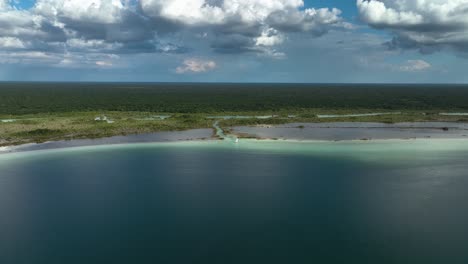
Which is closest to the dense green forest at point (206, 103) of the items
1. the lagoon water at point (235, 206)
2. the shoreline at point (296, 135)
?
the shoreline at point (296, 135)

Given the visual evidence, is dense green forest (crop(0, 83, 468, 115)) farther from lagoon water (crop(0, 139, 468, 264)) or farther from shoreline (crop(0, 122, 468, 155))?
lagoon water (crop(0, 139, 468, 264))

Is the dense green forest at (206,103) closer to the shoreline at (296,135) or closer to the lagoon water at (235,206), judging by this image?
the shoreline at (296,135)

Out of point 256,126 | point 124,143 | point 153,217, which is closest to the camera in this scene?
point 153,217

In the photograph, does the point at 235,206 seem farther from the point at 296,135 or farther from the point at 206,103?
the point at 206,103

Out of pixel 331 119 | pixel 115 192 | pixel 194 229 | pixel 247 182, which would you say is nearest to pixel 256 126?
pixel 331 119

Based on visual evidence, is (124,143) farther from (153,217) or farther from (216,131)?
(153,217)

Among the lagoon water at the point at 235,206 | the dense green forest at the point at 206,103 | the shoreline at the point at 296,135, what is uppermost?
the dense green forest at the point at 206,103
